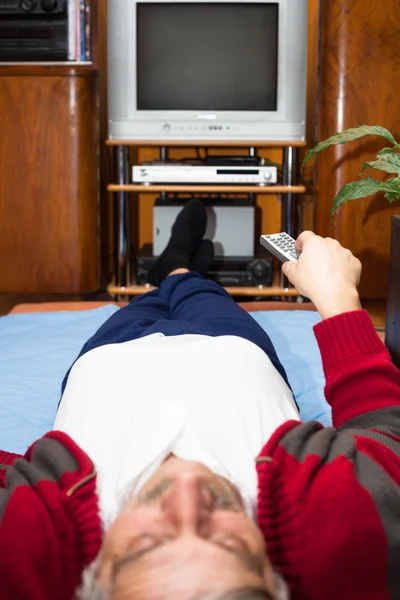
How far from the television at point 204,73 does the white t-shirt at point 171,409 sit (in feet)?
6.40

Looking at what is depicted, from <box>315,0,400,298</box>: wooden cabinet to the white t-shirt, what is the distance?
1818 mm

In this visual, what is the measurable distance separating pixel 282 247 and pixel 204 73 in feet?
6.07

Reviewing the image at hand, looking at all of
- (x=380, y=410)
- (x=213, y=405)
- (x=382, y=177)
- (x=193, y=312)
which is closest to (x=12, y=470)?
(x=213, y=405)

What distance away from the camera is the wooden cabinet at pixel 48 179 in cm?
276

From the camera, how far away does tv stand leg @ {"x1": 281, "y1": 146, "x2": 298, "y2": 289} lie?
2803 mm

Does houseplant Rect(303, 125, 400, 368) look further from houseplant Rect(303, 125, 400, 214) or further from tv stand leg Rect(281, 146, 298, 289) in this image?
tv stand leg Rect(281, 146, 298, 289)

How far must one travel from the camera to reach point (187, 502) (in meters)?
0.65

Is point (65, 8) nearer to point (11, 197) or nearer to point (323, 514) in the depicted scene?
point (11, 197)

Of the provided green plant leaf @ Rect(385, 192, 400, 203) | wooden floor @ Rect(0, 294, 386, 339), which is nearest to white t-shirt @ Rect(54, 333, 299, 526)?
green plant leaf @ Rect(385, 192, 400, 203)

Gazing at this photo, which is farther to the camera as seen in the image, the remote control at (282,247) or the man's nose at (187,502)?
the remote control at (282,247)

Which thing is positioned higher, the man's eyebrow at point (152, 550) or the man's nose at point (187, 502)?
the man's nose at point (187, 502)

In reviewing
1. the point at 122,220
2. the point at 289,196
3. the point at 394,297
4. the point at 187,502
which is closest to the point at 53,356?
the point at 394,297

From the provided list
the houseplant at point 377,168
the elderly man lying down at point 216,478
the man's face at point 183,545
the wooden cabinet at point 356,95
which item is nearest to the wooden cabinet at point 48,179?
the wooden cabinet at point 356,95

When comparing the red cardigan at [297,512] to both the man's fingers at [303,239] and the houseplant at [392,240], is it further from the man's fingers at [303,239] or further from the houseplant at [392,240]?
the houseplant at [392,240]
